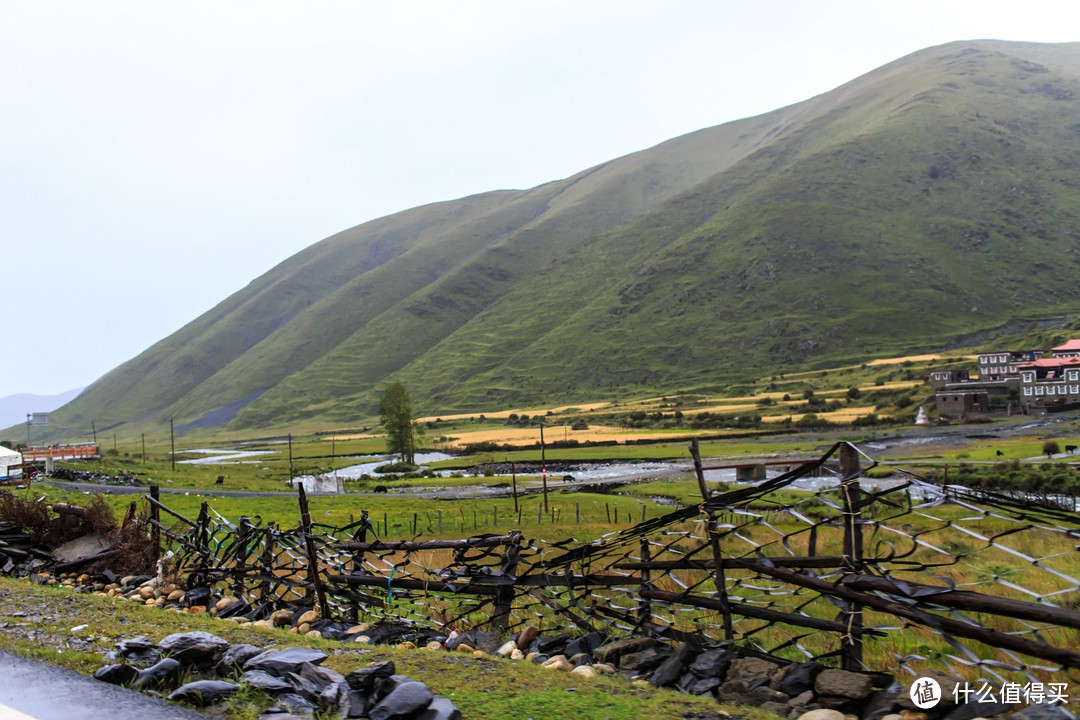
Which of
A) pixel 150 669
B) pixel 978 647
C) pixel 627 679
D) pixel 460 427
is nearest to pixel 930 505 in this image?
pixel 978 647

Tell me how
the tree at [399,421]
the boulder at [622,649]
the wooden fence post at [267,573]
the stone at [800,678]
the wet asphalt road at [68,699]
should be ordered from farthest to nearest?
the tree at [399,421]
the wooden fence post at [267,573]
the boulder at [622,649]
the stone at [800,678]
the wet asphalt road at [68,699]

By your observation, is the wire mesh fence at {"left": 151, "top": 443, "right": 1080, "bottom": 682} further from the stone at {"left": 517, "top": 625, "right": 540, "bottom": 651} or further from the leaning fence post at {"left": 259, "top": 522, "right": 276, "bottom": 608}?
the stone at {"left": 517, "top": 625, "right": 540, "bottom": 651}

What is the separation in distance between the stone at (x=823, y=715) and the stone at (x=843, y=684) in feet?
0.91

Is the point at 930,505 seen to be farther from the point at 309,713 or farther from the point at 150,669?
the point at 150,669

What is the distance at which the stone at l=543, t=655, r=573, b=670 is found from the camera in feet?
26.2

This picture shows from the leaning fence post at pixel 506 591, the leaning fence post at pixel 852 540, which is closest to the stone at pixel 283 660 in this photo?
the leaning fence post at pixel 506 591

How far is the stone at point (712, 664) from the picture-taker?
7.22 meters

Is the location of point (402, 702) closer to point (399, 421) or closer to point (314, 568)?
point (314, 568)

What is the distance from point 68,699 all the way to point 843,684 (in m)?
6.78

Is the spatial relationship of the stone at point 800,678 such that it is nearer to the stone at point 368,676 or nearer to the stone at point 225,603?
the stone at point 368,676

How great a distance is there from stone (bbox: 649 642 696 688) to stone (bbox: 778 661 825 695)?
3.64ft

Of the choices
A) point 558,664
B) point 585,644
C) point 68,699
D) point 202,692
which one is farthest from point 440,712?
point 68,699

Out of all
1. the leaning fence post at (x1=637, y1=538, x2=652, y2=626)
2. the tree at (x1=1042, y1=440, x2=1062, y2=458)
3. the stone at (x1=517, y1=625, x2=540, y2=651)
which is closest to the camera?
the leaning fence post at (x1=637, y1=538, x2=652, y2=626)

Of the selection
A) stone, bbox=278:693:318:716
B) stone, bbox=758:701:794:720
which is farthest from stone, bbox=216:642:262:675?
stone, bbox=758:701:794:720
